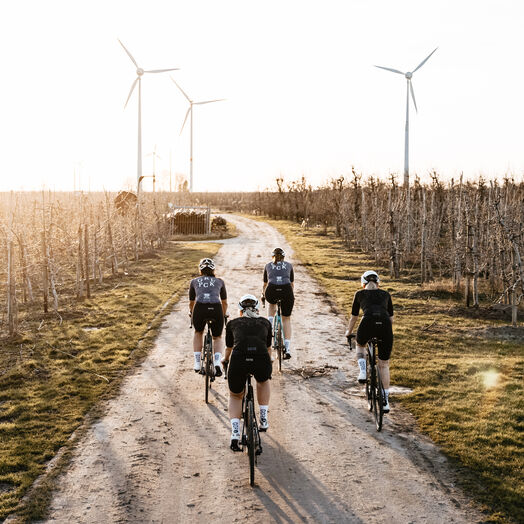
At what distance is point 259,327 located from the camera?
277 inches

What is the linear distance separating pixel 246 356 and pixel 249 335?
26cm

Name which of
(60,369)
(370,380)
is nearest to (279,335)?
(370,380)

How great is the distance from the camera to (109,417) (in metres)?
8.93

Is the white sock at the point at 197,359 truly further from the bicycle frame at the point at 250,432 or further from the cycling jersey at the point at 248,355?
the cycling jersey at the point at 248,355

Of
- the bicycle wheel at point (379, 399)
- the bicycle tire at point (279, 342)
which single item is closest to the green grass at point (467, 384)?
the bicycle wheel at point (379, 399)

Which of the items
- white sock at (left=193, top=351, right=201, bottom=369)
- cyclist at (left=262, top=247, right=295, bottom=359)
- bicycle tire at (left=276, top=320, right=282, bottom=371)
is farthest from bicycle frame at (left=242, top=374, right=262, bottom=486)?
cyclist at (left=262, top=247, right=295, bottom=359)

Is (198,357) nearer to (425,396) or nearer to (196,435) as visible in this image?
(196,435)

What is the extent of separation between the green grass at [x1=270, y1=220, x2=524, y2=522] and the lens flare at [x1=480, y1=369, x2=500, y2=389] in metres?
0.02

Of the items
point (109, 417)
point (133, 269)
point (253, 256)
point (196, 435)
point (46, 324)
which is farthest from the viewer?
point (253, 256)

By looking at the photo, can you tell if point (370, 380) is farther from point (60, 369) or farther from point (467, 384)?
point (60, 369)

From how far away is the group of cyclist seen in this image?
6930 millimetres

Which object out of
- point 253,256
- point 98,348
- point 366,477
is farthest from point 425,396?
point 253,256

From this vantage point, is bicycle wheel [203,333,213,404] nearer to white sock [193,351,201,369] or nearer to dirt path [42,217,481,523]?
white sock [193,351,201,369]

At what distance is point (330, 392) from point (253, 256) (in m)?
22.3
